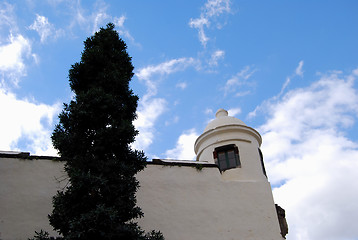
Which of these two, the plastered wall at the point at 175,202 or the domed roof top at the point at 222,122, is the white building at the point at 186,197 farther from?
the domed roof top at the point at 222,122

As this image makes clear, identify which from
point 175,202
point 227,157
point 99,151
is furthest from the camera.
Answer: point 227,157

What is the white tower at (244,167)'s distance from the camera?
1106 cm

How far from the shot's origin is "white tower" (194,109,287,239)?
1106 cm

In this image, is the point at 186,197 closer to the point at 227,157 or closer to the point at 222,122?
the point at 227,157

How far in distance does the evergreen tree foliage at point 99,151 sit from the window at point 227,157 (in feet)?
17.4

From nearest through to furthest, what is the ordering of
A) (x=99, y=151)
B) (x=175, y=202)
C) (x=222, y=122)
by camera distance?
(x=99, y=151), (x=175, y=202), (x=222, y=122)

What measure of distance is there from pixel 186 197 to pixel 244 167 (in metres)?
2.62

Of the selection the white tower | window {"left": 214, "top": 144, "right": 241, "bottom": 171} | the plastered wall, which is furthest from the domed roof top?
the plastered wall

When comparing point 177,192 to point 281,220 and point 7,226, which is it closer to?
point 281,220

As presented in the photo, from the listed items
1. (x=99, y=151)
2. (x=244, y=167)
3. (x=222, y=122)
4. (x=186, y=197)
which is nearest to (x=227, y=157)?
(x=244, y=167)

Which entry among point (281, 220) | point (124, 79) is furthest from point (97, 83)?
point (281, 220)

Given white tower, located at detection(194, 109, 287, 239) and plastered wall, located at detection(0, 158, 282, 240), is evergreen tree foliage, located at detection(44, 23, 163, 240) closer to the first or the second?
plastered wall, located at detection(0, 158, 282, 240)

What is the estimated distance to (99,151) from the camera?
7344 millimetres

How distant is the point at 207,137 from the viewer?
44.6 ft
